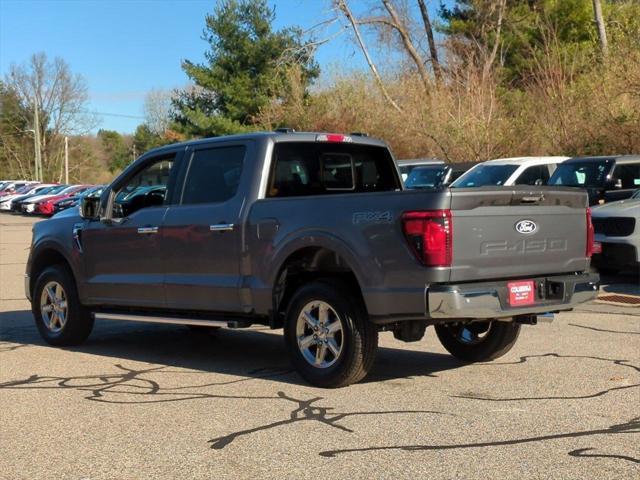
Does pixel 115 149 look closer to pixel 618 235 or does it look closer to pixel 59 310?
pixel 618 235

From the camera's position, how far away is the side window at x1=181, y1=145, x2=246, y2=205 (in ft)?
24.7

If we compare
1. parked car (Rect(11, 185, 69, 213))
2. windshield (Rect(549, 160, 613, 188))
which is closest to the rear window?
windshield (Rect(549, 160, 613, 188))

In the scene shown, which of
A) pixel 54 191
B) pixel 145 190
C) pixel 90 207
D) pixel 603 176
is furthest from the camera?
pixel 54 191

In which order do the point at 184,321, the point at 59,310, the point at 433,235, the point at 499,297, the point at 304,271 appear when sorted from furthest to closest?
the point at 59,310, the point at 184,321, the point at 304,271, the point at 499,297, the point at 433,235

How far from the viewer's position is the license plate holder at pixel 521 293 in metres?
6.34

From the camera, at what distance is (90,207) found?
8.62 metres

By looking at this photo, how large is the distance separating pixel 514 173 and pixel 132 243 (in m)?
12.1

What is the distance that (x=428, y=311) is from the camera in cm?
605

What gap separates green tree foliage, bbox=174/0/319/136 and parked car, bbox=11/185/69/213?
7640 mm

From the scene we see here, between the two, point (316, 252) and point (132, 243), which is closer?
point (316, 252)

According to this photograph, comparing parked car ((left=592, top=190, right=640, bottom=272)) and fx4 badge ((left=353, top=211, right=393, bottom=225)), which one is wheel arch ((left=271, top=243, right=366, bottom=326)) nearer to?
fx4 badge ((left=353, top=211, right=393, bottom=225))

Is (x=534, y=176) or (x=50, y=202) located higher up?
(x=50, y=202)

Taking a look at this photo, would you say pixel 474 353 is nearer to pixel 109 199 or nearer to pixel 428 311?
pixel 428 311

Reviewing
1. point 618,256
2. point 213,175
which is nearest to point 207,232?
point 213,175
